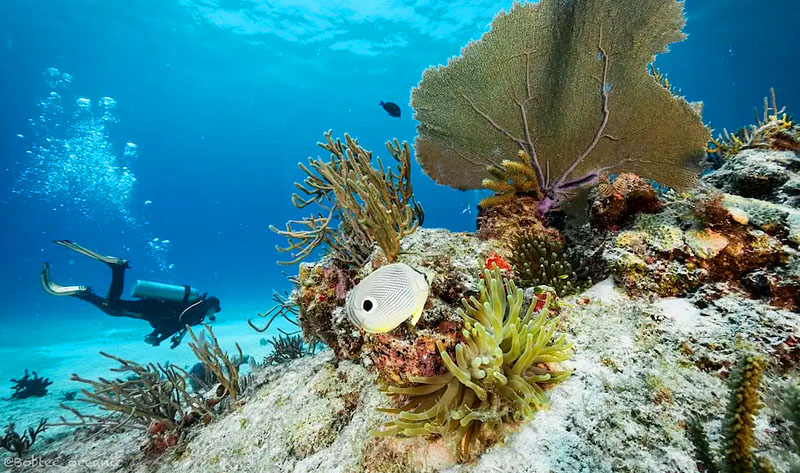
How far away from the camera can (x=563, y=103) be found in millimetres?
3486

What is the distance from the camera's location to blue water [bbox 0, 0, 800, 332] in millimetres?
35844

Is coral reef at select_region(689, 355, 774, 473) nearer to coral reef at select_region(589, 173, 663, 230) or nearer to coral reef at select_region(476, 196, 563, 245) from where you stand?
coral reef at select_region(589, 173, 663, 230)

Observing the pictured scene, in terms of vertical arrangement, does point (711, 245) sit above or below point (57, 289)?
above

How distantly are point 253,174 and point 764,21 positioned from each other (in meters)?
102

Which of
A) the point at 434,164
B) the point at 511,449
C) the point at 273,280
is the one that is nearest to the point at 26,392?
the point at 434,164

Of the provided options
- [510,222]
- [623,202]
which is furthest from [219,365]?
[623,202]

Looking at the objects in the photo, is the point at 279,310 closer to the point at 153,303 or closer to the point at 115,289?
the point at 153,303

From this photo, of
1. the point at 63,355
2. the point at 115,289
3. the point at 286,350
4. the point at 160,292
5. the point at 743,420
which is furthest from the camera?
the point at 63,355

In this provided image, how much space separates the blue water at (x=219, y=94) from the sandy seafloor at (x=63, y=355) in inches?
103

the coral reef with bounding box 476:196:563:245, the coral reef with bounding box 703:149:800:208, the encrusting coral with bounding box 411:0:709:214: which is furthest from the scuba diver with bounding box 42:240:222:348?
the coral reef with bounding box 703:149:800:208

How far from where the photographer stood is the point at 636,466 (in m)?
1.50

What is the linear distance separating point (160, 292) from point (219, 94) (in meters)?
65.7

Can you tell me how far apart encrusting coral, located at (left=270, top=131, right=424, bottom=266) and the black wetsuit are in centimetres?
915

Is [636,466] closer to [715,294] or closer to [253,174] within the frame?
[715,294]
